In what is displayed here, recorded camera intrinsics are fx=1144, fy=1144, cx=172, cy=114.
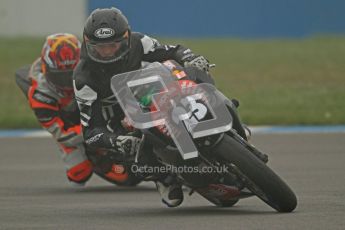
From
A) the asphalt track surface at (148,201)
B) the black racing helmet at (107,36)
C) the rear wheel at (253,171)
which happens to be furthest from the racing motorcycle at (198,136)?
the black racing helmet at (107,36)

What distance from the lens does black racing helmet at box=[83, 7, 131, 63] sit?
867 centimetres

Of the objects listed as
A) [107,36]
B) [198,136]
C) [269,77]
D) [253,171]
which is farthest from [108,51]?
[269,77]

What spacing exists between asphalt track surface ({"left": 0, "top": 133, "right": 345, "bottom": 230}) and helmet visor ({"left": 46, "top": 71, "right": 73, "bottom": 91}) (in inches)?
38.4

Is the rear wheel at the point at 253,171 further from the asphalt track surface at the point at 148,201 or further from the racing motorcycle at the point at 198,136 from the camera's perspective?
the asphalt track surface at the point at 148,201

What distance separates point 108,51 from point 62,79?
7.86ft

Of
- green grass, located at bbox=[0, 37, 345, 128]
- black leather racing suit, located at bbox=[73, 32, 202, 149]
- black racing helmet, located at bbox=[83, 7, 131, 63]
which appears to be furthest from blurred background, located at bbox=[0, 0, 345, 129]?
black racing helmet, located at bbox=[83, 7, 131, 63]

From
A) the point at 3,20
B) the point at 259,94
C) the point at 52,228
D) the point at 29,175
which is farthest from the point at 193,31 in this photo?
the point at 52,228

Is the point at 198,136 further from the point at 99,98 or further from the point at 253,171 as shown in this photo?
the point at 99,98

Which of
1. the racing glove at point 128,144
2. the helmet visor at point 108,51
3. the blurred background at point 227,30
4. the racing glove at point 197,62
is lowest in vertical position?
the blurred background at point 227,30

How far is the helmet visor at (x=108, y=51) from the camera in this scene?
8.76 metres

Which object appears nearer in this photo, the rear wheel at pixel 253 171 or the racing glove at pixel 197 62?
the rear wheel at pixel 253 171

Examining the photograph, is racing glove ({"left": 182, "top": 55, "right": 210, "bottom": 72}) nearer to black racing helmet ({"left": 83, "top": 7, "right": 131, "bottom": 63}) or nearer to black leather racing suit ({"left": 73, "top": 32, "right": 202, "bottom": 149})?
black leather racing suit ({"left": 73, "top": 32, "right": 202, "bottom": 149})

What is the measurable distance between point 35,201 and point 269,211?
231 centimetres

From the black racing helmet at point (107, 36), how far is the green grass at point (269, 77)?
9.12 m
